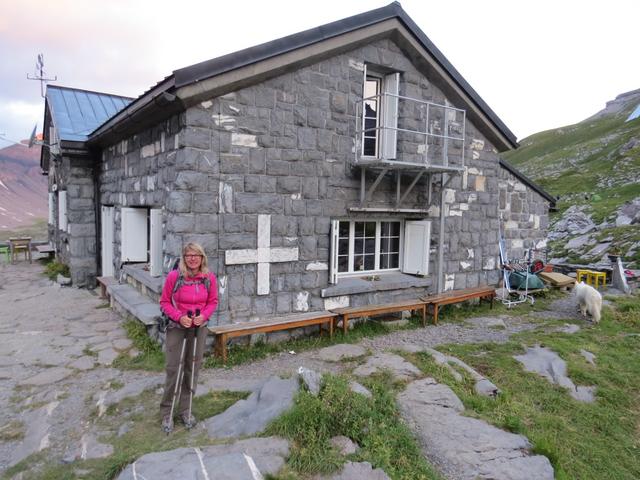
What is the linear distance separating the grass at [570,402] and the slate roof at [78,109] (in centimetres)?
1018

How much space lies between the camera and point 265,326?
632 centimetres

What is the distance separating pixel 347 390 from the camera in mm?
3922

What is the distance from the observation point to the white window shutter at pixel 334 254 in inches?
281

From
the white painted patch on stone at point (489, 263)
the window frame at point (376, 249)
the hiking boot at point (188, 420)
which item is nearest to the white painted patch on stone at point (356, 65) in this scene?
the window frame at point (376, 249)

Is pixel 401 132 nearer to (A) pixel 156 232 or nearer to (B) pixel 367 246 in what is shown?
(B) pixel 367 246

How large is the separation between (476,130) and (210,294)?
7.39 m

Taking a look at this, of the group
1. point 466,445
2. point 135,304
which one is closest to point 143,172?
point 135,304

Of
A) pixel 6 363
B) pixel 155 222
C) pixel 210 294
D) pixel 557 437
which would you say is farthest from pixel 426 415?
pixel 6 363

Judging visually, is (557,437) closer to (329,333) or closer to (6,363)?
(329,333)

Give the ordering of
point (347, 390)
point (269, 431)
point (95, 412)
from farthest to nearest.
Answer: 1. point (95, 412)
2. point (347, 390)
3. point (269, 431)

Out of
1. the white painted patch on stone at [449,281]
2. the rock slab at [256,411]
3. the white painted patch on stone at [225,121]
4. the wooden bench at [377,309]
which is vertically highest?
the white painted patch on stone at [225,121]

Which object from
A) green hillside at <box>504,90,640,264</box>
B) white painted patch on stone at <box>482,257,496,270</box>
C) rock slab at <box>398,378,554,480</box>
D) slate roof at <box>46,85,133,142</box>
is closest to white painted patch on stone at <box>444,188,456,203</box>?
white painted patch on stone at <box>482,257,496,270</box>

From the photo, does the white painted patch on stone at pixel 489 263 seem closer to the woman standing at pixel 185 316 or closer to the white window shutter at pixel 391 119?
the white window shutter at pixel 391 119

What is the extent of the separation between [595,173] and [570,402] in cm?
3459
